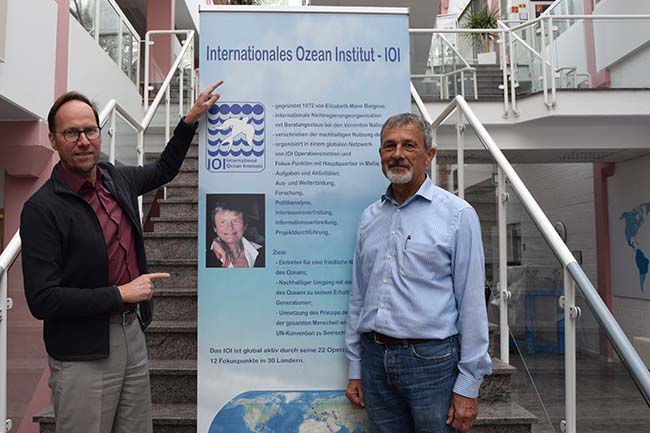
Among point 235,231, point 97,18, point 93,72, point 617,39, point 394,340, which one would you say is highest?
point 97,18

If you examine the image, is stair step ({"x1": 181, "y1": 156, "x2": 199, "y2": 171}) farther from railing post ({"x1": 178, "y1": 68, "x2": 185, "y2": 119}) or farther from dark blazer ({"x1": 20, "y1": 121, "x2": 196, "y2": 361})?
dark blazer ({"x1": 20, "y1": 121, "x2": 196, "y2": 361})

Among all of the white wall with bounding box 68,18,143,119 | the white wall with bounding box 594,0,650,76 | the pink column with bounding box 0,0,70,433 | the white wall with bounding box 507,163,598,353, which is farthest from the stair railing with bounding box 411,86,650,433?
the white wall with bounding box 507,163,598,353

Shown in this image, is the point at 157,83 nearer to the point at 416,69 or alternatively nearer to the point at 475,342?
the point at 416,69

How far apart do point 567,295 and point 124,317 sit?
175cm

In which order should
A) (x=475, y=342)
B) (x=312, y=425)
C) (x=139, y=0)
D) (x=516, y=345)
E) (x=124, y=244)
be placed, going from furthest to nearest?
1. (x=139, y=0)
2. (x=516, y=345)
3. (x=312, y=425)
4. (x=124, y=244)
5. (x=475, y=342)

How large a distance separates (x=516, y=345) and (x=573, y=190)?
7.83m

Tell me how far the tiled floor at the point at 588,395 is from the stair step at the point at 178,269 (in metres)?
2.19

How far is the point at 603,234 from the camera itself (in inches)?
342

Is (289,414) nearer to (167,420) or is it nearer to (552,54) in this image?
(167,420)

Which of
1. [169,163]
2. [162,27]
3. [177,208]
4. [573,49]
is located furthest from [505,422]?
[162,27]

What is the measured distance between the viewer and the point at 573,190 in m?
9.73

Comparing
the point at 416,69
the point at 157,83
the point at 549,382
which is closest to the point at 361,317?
the point at 549,382

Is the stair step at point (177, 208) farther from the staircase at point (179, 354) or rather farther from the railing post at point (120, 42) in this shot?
the railing post at point (120, 42)

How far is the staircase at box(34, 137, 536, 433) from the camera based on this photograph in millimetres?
2574
